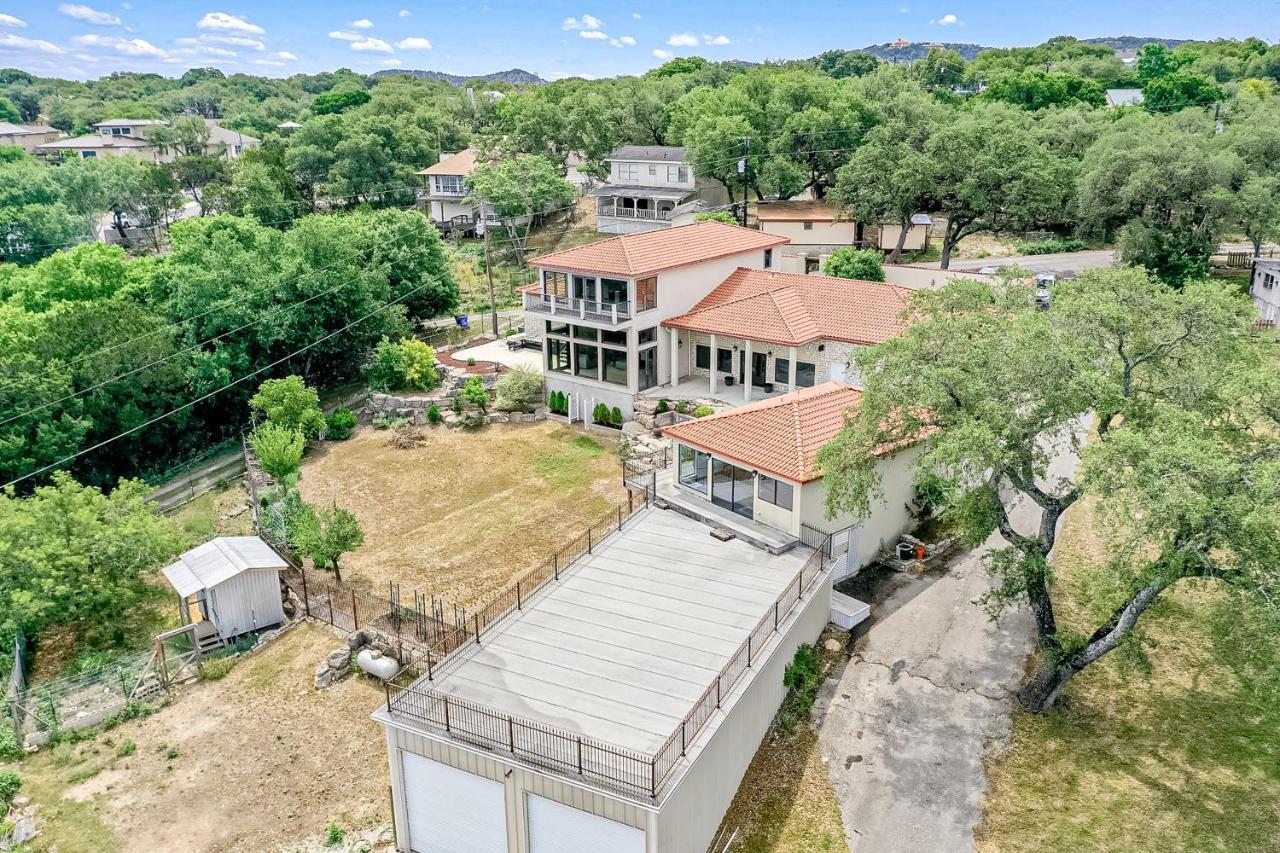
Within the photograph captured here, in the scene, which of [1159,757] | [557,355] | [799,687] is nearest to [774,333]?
[557,355]

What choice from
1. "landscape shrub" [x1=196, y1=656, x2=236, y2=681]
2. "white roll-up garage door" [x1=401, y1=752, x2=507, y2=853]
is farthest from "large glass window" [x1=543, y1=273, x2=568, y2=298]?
"white roll-up garage door" [x1=401, y1=752, x2=507, y2=853]

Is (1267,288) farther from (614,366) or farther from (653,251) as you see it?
(614,366)

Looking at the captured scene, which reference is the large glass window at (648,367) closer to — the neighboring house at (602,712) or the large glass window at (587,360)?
the large glass window at (587,360)

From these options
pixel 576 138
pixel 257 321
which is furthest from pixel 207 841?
pixel 576 138

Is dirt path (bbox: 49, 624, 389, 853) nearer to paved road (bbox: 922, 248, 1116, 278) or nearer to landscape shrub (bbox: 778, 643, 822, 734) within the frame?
landscape shrub (bbox: 778, 643, 822, 734)

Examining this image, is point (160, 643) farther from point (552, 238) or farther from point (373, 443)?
point (552, 238)

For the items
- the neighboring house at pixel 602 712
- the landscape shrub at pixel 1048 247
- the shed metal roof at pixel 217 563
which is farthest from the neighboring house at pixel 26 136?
the neighboring house at pixel 602 712
